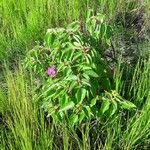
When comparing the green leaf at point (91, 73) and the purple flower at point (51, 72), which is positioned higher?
the green leaf at point (91, 73)

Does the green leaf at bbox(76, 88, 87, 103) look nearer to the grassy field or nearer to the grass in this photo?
the grassy field

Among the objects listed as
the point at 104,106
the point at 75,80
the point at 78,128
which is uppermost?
the point at 75,80

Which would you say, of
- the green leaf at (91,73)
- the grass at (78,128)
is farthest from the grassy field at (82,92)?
the green leaf at (91,73)

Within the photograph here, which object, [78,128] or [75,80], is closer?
[75,80]

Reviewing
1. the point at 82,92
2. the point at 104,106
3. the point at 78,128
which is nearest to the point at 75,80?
the point at 82,92

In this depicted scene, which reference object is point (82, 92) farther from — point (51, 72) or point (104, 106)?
point (51, 72)

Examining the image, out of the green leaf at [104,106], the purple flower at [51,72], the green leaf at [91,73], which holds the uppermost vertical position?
the green leaf at [91,73]

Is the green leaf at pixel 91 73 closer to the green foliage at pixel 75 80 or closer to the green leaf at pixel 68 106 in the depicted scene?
the green foliage at pixel 75 80

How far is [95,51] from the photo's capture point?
1.84 meters

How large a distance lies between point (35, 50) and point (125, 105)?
0.51 metres

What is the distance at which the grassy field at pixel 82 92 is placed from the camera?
1.83 m

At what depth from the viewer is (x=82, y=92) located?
1.75m

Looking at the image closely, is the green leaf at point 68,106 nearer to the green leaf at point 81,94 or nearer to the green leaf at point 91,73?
the green leaf at point 81,94

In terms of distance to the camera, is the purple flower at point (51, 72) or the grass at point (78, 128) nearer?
the grass at point (78, 128)
